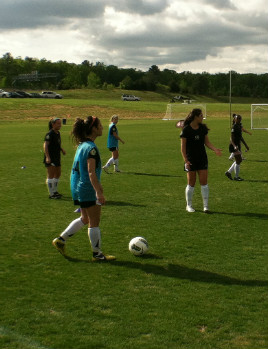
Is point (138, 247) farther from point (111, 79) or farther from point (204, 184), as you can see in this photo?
Answer: point (111, 79)

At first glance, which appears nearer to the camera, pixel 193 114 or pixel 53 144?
pixel 193 114

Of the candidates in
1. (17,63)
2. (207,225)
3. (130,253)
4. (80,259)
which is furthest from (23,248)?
(17,63)

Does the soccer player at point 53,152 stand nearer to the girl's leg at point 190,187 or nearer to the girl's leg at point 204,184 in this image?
the girl's leg at point 190,187

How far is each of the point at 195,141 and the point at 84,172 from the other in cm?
382

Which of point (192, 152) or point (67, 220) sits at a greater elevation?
point (192, 152)

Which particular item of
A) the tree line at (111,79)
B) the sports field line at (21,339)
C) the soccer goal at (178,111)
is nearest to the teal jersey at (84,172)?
the sports field line at (21,339)

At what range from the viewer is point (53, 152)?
11.3 metres

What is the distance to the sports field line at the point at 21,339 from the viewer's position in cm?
440

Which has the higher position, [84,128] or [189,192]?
[84,128]

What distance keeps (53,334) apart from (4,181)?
10455 millimetres

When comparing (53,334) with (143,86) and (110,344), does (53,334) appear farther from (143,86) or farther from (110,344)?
(143,86)

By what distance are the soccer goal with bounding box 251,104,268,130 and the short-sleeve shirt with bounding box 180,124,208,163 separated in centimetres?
3725

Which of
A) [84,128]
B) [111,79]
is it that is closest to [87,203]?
[84,128]

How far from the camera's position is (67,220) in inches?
371
